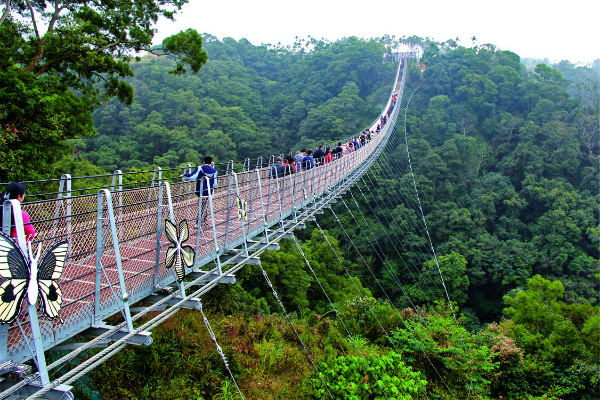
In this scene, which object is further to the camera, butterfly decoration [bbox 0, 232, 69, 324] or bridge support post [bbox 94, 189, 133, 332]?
bridge support post [bbox 94, 189, 133, 332]

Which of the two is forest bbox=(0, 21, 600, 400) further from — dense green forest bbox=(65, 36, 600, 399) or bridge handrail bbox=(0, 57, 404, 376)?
bridge handrail bbox=(0, 57, 404, 376)

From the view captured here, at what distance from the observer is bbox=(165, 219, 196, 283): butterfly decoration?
2.58 meters

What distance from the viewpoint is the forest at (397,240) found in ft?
16.6

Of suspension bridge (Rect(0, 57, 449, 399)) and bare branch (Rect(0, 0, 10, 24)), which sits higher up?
bare branch (Rect(0, 0, 10, 24))

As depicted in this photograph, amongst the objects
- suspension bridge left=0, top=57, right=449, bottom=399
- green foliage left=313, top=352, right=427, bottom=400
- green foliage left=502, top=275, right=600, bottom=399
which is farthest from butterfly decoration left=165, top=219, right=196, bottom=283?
green foliage left=502, top=275, right=600, bottom=399

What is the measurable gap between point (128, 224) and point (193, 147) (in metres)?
18.3

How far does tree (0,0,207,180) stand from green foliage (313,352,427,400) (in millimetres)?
4570

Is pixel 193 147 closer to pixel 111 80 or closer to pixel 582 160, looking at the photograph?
pixel 111 80

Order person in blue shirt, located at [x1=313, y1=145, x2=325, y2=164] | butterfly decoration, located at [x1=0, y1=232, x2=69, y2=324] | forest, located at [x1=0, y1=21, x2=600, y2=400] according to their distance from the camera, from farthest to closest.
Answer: person in blue shirt, located at [x1=313, y1=145, x2=325, y2=164], forest, located at [x1=0, y1=21, x2=600, y2=400], butterfly decoration, located at [x1=0, y1=232, x2=69, y2=324]

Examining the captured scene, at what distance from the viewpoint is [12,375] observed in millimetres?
1814

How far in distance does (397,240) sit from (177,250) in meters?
16.3

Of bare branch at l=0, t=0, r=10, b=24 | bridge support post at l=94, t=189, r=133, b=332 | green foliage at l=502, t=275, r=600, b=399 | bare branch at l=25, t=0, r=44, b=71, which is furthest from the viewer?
green foliage at l=502, t=275, r=600, b=399

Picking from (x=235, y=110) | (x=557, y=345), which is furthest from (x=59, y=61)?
(x=235, y=110)

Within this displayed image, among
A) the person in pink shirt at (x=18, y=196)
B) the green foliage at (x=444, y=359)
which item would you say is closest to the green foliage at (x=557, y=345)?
the green foliage at (x=444, y=359)
